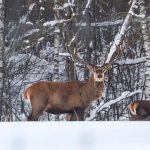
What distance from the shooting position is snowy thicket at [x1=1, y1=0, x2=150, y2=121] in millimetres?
3824

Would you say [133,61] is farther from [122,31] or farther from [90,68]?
[90,68]

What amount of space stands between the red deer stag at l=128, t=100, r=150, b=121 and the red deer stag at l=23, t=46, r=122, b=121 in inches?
13.6

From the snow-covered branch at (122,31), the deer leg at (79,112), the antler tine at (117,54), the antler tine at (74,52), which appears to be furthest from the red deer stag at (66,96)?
the snow-covered branch at (122,31)

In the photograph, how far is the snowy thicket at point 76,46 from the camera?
3.82 m

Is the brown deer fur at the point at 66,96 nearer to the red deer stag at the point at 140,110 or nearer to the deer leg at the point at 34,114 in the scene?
the deer leg at the point at 34,114

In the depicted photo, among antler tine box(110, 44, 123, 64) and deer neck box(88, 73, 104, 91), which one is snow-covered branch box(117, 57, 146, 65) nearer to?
antler tine box(110, 44, 123, 64)

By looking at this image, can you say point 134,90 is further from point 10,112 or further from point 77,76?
point 10,112

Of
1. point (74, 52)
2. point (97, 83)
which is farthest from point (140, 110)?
A: point (74, 52)

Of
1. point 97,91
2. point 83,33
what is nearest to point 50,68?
point 83,33

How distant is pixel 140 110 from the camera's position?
3.46 metres

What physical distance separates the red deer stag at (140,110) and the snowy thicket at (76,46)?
259mm

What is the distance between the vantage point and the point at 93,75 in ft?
11.4

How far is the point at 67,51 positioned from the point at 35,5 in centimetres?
59

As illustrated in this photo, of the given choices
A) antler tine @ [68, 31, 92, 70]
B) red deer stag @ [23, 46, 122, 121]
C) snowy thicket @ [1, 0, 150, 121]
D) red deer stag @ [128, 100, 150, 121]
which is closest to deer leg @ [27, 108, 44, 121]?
red deer stag @ [23, 46, 122, 121]
